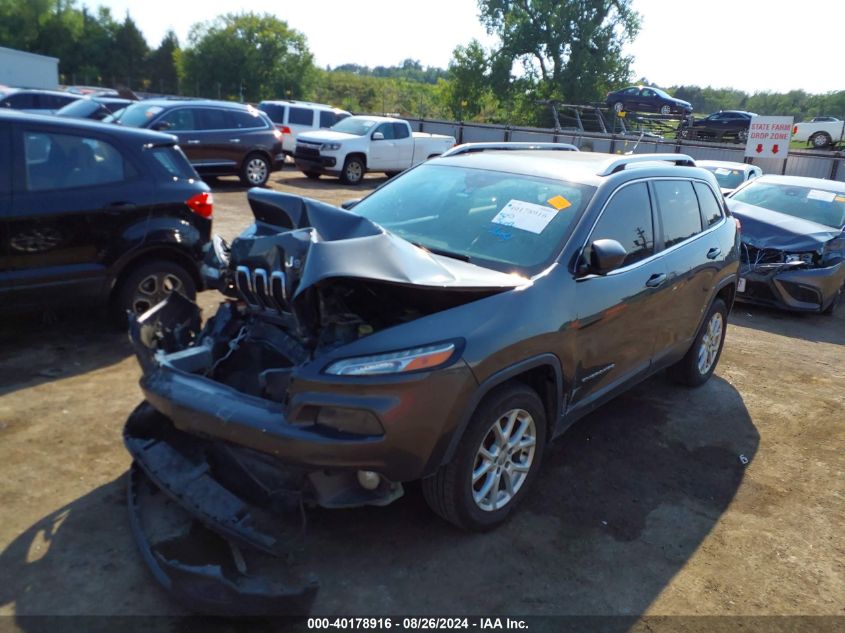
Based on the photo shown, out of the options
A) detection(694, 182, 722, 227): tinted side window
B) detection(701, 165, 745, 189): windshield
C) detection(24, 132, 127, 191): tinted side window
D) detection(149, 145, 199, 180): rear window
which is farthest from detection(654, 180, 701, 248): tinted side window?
detection(701, 165, 745, 189): windshield

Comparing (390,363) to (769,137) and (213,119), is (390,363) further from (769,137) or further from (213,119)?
(769,137)

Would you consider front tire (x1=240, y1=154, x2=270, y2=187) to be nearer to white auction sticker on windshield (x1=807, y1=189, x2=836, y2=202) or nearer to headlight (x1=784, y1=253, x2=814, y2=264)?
white auction sticker on windshield (x1=807, y1=189, x2=836, y2=202)

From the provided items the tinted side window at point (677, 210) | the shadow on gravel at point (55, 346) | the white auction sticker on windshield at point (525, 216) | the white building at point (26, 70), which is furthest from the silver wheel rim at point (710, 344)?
the white building at point (26, 70)

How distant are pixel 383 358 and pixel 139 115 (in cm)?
1234

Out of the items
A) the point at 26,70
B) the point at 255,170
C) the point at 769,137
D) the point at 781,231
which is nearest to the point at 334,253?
the point at 781,231

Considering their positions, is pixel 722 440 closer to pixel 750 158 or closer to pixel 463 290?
pixel 463 290

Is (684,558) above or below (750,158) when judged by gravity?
below

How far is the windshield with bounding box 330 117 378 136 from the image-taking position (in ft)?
59.1

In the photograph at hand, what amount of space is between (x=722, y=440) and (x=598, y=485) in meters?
1.28

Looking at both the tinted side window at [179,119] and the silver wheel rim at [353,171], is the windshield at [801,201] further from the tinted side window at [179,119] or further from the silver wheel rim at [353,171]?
the tinted side window at [179,119]

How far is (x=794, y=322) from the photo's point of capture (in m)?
8.20

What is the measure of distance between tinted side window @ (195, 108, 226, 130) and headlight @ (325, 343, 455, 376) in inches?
503

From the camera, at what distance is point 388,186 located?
4.72 meters

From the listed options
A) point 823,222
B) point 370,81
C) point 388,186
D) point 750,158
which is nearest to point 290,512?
point 388,186
